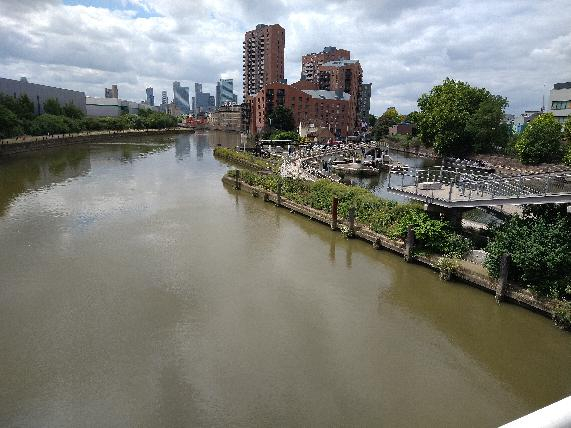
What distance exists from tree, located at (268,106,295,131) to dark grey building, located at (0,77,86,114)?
182ft

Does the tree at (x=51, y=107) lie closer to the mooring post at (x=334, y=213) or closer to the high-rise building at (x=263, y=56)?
the high-rise building at (x=263, y=56)

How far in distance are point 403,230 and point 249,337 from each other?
11.3m

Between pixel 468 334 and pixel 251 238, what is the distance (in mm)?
14267

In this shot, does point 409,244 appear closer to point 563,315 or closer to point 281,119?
point 563,315

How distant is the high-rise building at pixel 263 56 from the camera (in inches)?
6373

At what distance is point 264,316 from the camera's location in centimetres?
1627

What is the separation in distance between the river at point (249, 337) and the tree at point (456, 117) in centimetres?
4379

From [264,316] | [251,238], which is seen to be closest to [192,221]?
[251,238]

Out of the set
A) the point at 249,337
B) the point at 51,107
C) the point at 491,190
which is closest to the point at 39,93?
the point at 51,107

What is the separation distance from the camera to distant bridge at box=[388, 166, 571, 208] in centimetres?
1683

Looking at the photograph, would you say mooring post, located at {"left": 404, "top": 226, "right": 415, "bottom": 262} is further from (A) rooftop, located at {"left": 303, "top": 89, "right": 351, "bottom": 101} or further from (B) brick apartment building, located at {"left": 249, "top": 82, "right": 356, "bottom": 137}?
(A) rooftop, located at {"left": 303, "top": 89, "right": 351, "bottom": 101}

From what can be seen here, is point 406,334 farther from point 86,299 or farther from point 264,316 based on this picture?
point 86,299

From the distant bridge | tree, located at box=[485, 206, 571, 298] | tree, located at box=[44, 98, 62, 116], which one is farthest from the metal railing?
tree, located at box=[44, 98, 62, 116]

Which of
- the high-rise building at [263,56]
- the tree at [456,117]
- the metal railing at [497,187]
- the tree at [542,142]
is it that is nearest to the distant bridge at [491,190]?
the metal railing at [497,187]
